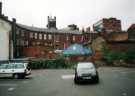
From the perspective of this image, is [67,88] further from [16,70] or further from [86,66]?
[16,70]

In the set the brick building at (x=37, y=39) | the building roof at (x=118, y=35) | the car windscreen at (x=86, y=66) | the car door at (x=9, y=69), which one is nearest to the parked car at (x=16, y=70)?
the car door at (x=9, y=69)

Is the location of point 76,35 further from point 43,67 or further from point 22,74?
point 22,74

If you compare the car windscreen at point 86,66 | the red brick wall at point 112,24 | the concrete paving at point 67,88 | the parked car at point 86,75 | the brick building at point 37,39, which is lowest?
the concrete paving at point 67,88

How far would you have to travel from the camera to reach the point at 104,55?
58.1 m

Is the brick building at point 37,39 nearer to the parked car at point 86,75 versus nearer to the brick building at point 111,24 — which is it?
the brick building at point 111,24

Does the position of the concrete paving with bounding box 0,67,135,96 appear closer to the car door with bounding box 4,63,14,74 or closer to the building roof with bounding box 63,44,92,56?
the car door with bounding box 4,63,14,74

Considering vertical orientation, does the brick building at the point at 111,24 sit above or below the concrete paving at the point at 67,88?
above

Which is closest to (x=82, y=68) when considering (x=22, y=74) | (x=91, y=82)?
(x=91, y=82)

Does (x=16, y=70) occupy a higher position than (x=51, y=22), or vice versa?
(x=51, y=22)

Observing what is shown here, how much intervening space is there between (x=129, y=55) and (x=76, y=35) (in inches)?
1444

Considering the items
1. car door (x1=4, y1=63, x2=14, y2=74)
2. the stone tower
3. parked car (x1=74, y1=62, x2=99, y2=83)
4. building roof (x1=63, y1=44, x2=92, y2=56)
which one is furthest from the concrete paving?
the stone tower

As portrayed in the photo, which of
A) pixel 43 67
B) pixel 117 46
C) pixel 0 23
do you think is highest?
pixel 0 23

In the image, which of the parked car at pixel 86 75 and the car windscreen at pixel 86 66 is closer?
the parked car at pixel 86 75

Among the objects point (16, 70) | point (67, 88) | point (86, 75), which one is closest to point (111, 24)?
point (16, 70)
